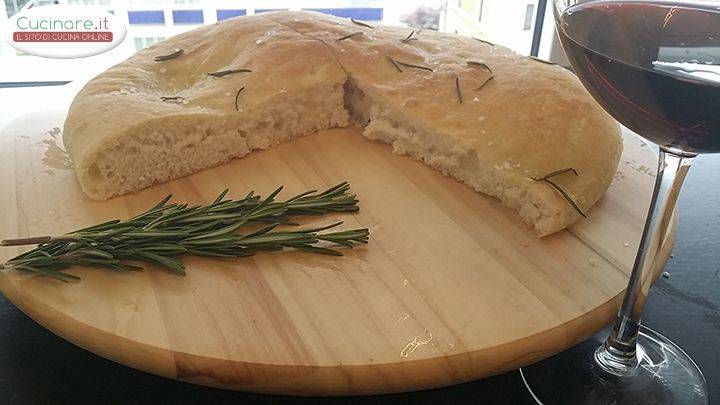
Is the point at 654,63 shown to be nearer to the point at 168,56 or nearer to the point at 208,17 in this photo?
the point at 168,56

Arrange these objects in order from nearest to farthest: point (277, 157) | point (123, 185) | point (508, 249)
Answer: point (508, 249)
point (123, 185)
point (277, 157)

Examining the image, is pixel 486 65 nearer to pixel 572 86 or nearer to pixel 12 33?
pixel 572 86

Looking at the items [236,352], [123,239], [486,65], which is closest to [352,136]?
[486,65]

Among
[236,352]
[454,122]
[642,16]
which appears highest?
[642,16]

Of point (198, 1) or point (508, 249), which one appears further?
point (198, 1)

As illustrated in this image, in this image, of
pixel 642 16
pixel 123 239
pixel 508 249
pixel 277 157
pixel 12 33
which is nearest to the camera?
pixel 642 16

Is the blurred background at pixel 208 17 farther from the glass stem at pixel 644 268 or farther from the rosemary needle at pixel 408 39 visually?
the glass stem at pixel 644 268

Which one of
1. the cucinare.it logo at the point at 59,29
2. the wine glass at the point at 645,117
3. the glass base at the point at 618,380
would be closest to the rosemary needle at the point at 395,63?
the wine glass at the point at 645,117

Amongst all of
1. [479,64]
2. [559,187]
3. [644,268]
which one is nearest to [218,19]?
[479,64]
